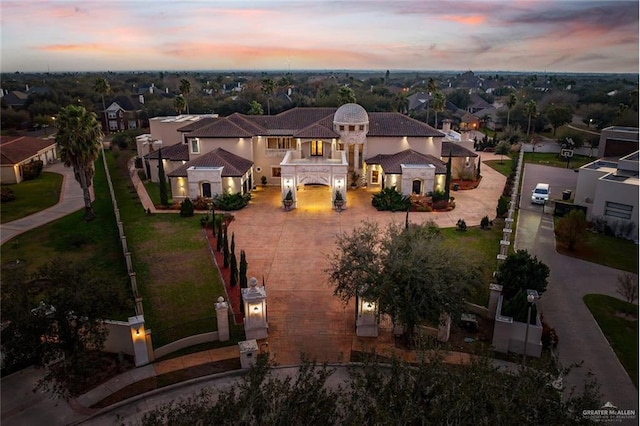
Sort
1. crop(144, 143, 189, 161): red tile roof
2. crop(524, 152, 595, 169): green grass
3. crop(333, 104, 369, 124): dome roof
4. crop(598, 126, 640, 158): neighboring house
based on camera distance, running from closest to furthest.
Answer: crop(333, 104, 369, 124): dome roof, crop(144, 143, 189, 161): red tile roof, crop(598, 126, 640, 158): neighboring house, crop(524, 152, 595, 169): green grass

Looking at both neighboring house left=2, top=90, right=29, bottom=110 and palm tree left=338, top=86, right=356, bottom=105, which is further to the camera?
neighboring house left=2, top=90, right=29, bottom=110

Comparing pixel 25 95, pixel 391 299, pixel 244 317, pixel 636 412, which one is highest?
pixel 25 95

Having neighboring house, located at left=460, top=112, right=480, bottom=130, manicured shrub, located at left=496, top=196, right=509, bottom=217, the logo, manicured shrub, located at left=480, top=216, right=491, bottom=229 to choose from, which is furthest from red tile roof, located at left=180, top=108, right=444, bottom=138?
neighboring house, located at left=460, top=112, right=480, bottom=130

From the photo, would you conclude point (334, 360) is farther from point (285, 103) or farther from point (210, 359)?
point (285, 103)

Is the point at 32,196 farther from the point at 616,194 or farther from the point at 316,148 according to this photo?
the point at 616,194

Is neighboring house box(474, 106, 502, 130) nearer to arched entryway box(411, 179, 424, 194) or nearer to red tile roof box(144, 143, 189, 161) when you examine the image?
arched entryway box(411, 179, 424, 194)

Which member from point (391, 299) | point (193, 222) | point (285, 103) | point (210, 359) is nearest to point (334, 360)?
point (391, 299)
